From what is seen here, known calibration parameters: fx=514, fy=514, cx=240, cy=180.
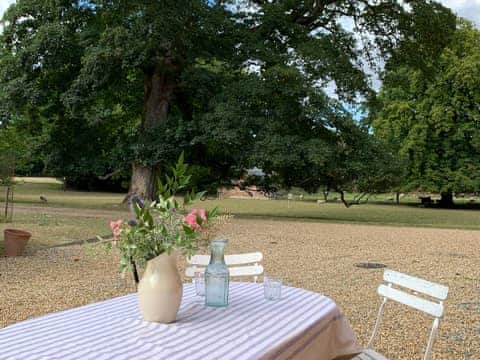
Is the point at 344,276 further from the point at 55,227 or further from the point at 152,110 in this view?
the point at 152,110

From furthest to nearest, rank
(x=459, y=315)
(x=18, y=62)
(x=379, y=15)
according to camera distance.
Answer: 1. (x=379, y=15)
2. (x=18, y=62)
3. (x=459, y=315)

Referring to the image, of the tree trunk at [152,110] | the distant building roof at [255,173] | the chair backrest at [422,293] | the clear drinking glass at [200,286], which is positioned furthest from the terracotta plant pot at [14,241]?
the distant building roof at [255,173]

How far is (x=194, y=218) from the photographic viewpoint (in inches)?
81.0

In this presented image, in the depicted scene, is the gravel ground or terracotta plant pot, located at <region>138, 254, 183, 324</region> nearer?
terracotta plant pot, located at <region>138, 254, 183, 324</region>

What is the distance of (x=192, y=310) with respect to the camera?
2.25m

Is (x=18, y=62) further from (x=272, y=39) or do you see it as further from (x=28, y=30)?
(x=272, y=39)

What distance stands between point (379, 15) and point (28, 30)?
486 inches

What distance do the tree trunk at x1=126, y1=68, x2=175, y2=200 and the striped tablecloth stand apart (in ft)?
48.7

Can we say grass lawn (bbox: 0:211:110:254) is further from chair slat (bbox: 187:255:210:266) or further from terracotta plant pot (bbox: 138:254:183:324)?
terracotta plant pot (bbox: 138:254:183:324)

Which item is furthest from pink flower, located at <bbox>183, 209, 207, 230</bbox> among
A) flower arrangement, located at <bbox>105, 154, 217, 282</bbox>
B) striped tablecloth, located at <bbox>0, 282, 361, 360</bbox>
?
striped tablecloth, located at <bbox>0, 282, 361, 360</bbox>

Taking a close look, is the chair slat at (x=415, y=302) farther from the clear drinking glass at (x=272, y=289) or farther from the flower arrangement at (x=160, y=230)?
the flower arrangement at (x=160, y=230)

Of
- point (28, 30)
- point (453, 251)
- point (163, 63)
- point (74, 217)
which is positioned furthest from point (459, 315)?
point (28, 30)

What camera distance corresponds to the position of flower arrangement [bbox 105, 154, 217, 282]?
6.56 feet

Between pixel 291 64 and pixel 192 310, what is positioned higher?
pixel 291 64
